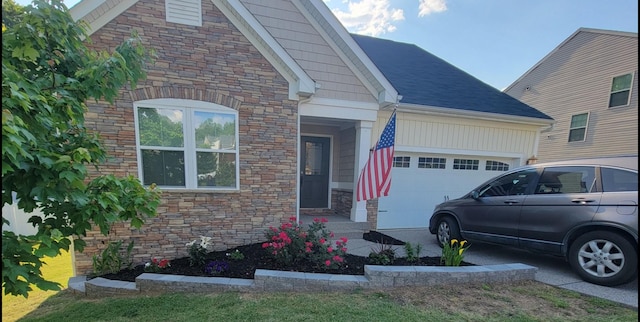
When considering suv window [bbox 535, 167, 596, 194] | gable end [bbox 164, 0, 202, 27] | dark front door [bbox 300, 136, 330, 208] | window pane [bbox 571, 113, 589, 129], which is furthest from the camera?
window pane [bbox 571, 113, 589, 129]

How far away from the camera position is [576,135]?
37.5ft

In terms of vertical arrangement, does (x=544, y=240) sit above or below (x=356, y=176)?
below

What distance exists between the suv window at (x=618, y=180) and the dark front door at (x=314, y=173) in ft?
17.0

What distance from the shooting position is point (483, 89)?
27.7 ft

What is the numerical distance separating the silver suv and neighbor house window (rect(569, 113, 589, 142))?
1056 centimetres

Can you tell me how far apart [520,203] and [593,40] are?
12437mm

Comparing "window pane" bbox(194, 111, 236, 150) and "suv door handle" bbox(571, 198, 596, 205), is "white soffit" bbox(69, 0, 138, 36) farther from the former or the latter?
"suv door handle" bbox(571, 198, 596, 205)

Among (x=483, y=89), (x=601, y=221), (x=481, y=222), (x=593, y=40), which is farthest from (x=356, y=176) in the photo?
(x=593, y=40)

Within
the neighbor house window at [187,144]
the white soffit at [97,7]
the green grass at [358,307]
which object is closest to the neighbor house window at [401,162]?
the green grass at [358,307]

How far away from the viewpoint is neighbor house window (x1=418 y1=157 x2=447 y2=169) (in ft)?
22.8

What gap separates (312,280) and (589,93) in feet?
48.3

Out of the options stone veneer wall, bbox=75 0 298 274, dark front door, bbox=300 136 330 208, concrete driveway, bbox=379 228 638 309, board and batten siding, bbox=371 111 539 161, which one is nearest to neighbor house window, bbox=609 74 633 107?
board and batten siding, bbox=371 111 539 161

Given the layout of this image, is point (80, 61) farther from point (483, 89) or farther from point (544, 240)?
point (483, 89)

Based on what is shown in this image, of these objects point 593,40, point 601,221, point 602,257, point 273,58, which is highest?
point 593,40
